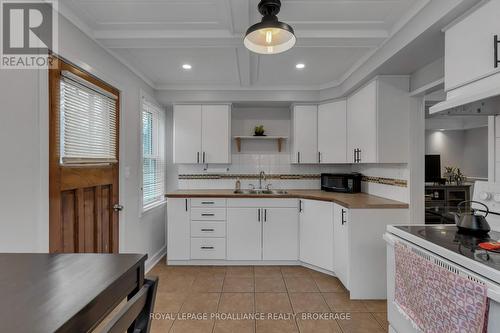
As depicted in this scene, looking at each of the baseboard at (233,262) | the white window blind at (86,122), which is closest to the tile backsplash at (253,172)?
the baseboard at (233,262)

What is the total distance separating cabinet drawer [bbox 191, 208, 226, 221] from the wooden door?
0.99 m

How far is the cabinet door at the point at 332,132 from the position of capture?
10.9 feet

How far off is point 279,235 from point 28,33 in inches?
116

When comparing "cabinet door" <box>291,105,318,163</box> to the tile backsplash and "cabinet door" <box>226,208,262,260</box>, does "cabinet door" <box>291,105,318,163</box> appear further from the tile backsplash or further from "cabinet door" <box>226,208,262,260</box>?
"cabinet door" <box>226,208,262,260</box>

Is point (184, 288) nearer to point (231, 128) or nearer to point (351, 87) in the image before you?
point (231, 128)

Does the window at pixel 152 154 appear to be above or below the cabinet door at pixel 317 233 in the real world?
above

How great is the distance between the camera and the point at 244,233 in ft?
10.6

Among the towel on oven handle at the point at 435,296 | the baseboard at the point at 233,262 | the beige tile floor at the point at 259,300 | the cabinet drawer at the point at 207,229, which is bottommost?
the beige tile floor at the point at 259,300

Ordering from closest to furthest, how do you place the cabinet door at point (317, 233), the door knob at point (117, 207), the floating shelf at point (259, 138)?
the door knob at point (117, 207)
the cabinet door at point (317, 233)
the floating shelf at point (259, 138)

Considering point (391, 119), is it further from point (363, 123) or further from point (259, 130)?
point (259, 130)

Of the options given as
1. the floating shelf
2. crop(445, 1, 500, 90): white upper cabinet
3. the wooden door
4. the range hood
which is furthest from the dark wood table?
the floating shelf

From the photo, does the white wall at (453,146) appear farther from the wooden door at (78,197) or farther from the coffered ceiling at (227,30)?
the wooden door at (78,197)

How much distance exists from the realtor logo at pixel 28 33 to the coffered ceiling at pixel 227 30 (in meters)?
0.19

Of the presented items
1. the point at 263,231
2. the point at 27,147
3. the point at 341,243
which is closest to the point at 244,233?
the point at 263,231
